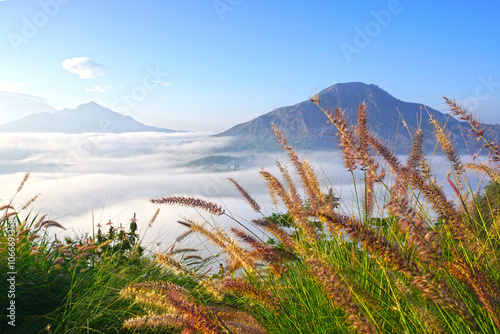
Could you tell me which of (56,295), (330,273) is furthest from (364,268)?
(56,295)

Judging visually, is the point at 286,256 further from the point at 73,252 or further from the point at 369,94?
the point at 369,94

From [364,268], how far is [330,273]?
0.71m

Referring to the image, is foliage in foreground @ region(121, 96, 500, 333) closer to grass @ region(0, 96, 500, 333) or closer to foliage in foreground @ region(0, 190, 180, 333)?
grass @ region(0, 96, 500, 333)

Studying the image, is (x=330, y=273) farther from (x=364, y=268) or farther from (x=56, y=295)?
(x=56, y=295)

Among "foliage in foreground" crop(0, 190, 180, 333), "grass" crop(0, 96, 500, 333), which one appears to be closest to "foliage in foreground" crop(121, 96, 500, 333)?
"grass" crop(0, 96, 500, 333)

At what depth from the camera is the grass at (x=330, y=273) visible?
152 centimetres

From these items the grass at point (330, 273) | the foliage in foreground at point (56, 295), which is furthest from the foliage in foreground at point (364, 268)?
the foliage in foreground at point (56, 295)

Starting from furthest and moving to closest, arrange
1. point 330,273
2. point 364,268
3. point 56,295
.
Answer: point 56,295
point 364,268
point 330,273

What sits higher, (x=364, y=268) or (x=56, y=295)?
(x=364, y=268)

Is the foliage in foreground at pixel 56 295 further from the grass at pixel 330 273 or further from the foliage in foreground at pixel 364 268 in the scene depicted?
the foliage in foreground at pixel 364 268

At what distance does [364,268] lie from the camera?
219cm

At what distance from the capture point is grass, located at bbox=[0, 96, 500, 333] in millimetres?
1523

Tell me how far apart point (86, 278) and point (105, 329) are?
2.81 ft

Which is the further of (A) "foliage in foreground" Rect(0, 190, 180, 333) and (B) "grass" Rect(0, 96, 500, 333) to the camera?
(A) "foliage in foreground" Rect(0, 190, 180, 333)
